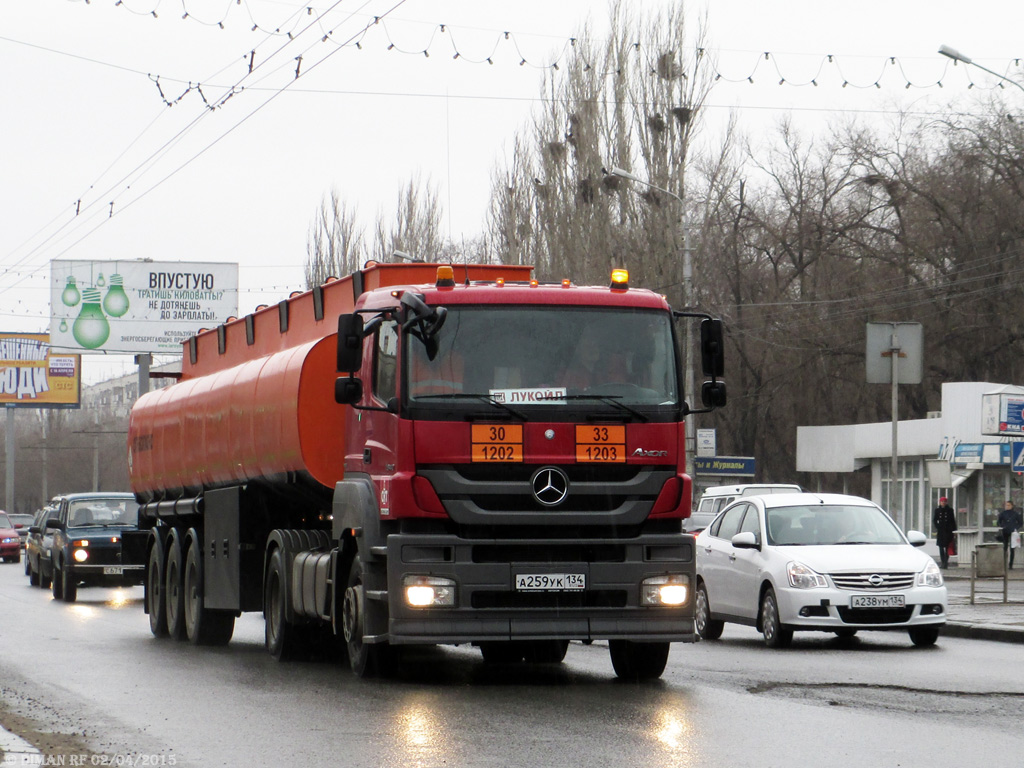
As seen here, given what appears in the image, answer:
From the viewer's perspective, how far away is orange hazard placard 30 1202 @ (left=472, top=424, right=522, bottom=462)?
11.4 m

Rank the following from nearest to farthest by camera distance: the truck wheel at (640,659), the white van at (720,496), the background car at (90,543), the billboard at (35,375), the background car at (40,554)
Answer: the truck wheel at (640,659) → the background car at (90,543) → the background car at (40,554) → the white van at (720,496) → the billboard at (35,375)

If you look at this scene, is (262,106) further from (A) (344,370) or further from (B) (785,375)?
(B) (785,375)

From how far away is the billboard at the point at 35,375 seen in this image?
254ft

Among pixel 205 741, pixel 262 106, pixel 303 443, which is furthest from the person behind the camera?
pixel 262 106

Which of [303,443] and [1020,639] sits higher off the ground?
[303,443]

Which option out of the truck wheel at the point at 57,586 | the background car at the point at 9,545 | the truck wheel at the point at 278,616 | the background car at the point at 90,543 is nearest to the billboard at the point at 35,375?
the background car at the point at 9,545

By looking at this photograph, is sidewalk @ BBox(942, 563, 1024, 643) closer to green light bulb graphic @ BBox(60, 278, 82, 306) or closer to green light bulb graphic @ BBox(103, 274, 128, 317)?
green light bulb graphic @ BBox(103, 274, 128, 317)

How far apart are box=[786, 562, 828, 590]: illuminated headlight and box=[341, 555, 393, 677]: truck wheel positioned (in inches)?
220

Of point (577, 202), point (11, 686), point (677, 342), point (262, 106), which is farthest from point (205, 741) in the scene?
point (577, 202)

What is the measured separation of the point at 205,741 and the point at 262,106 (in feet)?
56.5

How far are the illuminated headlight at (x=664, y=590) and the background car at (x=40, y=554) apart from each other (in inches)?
896

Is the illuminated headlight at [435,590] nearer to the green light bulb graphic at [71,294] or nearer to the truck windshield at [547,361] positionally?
the truck windshield at [547,361]

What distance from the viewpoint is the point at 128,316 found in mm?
54125

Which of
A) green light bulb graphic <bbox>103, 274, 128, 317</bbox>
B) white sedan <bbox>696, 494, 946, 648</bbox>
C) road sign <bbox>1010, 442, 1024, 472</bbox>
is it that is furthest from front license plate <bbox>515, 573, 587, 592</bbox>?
green light bulb graphic <bbox>103, 274, 128, 317</bbox>
